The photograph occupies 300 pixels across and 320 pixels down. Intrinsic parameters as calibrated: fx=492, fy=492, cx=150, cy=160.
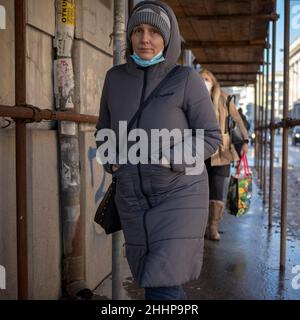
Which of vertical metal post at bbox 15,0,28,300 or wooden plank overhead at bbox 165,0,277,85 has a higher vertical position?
wooden plank overhead at bbox 165,0,277,85

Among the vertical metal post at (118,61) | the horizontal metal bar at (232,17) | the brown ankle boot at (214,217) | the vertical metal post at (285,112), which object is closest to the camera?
the vertical metal post at (118,61)

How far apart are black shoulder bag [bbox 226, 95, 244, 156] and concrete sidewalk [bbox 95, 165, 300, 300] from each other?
3.24 ft

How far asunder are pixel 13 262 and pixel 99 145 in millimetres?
795

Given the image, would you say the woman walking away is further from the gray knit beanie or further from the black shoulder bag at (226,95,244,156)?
the gray knit beanie

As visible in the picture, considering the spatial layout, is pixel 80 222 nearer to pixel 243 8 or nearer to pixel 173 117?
pixel 173 117

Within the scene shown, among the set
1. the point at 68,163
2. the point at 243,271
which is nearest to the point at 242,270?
the point at 243,271

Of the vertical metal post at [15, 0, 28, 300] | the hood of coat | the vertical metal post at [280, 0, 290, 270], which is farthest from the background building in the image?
the vertical metal post at [15, 0, 28, 300]

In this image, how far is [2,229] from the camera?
101 inches

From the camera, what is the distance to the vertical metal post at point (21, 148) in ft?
7.64

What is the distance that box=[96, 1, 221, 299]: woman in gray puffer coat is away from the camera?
2.27 meters

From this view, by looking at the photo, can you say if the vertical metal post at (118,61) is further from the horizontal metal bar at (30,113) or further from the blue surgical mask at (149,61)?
the blue surgical mask at (149,61)

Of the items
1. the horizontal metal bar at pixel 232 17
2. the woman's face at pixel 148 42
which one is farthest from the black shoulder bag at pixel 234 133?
the woman's face at pixel 148 42

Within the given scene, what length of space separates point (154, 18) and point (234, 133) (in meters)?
3.26

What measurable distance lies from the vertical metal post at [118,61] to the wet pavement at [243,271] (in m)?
0.68
